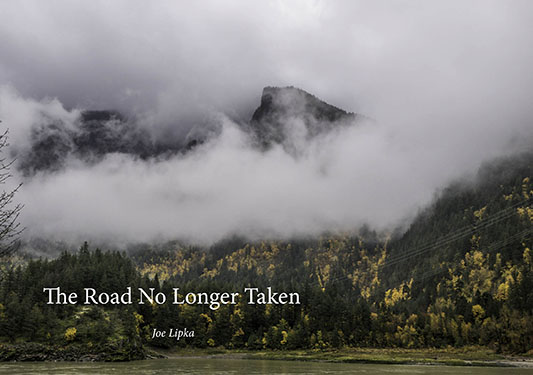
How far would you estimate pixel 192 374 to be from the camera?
Result: 82.8m

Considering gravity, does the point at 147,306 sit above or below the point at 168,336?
above

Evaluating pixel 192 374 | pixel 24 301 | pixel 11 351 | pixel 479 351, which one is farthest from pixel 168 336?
pixel 479 351

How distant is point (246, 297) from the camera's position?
19925cm

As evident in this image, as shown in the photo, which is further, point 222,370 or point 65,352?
point 65,352

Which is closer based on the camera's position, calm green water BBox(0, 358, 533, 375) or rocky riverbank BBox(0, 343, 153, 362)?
calm green water BBox(0, 358, 533, 375)

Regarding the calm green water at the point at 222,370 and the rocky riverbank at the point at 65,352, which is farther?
the rocky riverbank at the point at 65,352

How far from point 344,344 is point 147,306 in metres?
83.3

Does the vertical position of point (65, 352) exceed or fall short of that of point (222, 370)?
it falls short

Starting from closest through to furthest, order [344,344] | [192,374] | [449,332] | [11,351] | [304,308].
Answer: [192,374] → [11,351] → [449,332] → [344,344] → [304,308]

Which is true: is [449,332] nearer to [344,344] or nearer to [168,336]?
[344,344]

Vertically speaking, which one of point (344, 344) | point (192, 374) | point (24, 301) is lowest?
point (344, 344)

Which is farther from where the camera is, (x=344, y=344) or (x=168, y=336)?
(x=168, y=336)

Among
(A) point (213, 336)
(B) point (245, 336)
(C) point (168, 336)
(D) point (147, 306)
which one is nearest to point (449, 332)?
(B) point (245, 336)

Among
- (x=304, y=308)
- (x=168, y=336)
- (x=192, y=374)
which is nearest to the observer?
(x=192, y=374)
